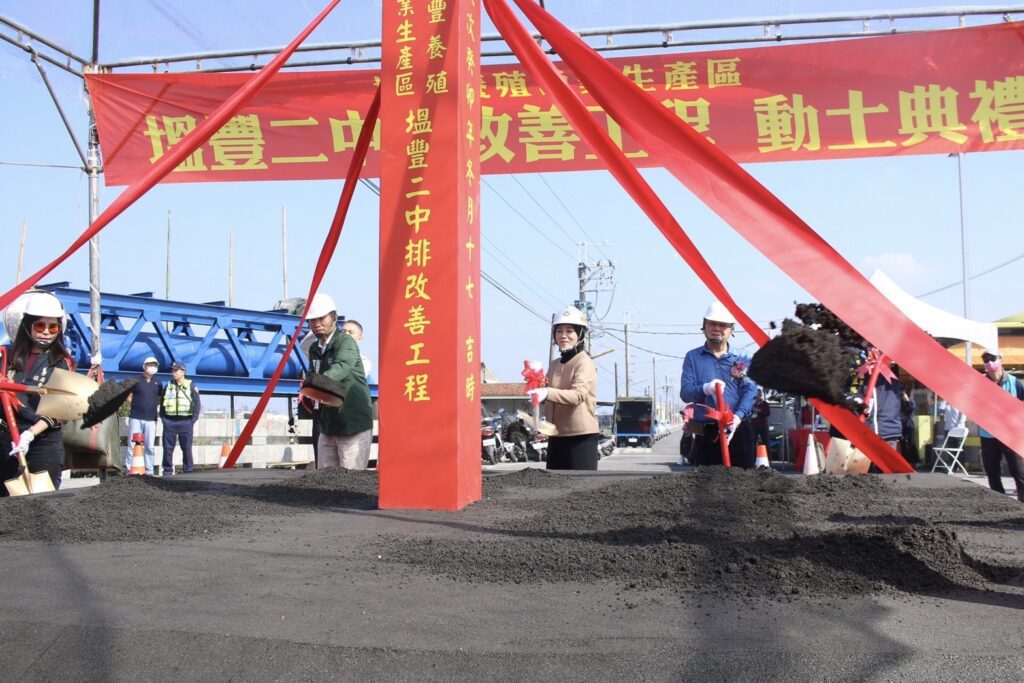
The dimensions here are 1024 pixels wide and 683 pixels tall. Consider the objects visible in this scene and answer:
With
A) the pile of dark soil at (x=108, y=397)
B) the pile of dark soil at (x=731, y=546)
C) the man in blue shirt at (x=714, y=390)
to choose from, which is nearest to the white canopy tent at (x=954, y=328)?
the man in blue shirt at (x=714, y=390)

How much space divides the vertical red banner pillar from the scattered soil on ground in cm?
34

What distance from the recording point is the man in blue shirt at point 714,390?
224 inches

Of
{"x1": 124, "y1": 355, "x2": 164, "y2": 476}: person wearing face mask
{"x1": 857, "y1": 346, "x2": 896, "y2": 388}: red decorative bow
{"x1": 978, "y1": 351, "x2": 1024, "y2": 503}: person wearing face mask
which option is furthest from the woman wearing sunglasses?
{"x1": 978, "y1": 351, "x2": 1024, "y2": 503}: person wearing face mask

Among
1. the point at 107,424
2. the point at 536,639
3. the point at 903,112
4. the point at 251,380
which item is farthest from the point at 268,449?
the point at 536,639

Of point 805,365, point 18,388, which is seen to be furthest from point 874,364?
point 18,388

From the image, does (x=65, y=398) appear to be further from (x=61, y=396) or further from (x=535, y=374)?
(x=535, y=374)

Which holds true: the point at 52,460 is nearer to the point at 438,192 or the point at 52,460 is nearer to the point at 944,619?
the point at 438,192

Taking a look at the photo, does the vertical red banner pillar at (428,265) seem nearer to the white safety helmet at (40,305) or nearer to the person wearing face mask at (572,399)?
the person wearing face mask at (572,399)

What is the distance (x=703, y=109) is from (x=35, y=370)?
5724 millimetres

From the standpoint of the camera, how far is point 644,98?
155 inches

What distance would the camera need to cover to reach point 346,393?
5.45 m

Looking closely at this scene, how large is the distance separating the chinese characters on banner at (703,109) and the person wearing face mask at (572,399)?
83.8 inches

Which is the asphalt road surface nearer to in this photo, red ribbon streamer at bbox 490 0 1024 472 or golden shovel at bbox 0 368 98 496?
red ribbon streamer at bbox 490 0 1024 472

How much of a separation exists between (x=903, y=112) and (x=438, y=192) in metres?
5.15
